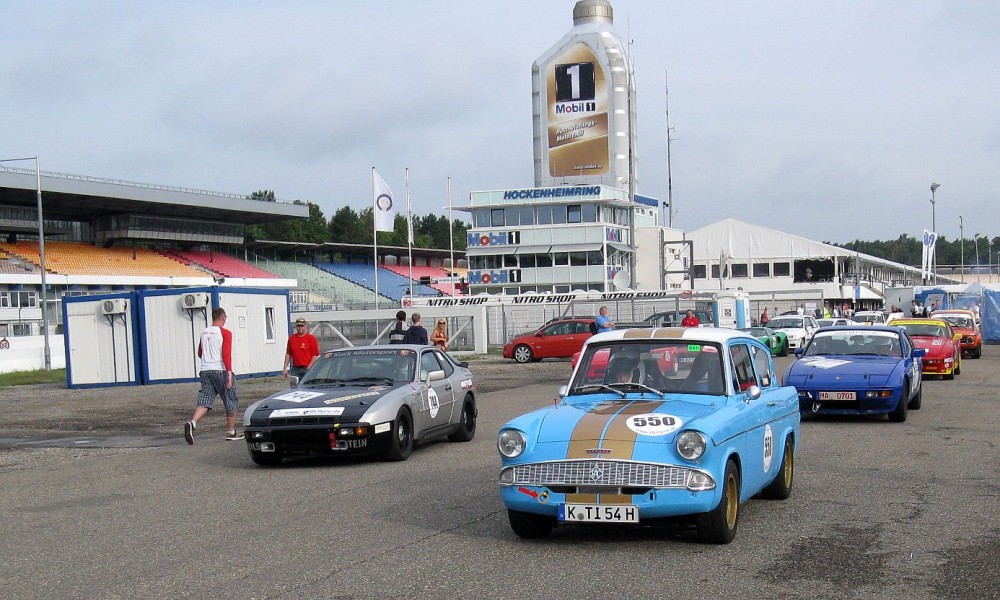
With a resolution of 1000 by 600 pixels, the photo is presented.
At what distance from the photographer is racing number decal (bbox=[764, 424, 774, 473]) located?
28.1 ft

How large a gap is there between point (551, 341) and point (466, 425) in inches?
947

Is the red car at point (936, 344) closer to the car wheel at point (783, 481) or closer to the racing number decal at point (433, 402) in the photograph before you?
the racing number decal at point (433, 402)

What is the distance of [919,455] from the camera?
12.0 m

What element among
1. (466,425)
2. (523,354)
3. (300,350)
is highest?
(300,350)

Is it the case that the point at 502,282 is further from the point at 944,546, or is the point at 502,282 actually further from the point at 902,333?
the point at 944,546

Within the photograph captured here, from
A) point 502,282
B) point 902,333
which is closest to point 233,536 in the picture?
point 902,333

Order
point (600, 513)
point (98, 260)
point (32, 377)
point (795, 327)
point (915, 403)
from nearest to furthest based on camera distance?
point (600, 513)
point (915, 403)
point (32, 377)
point (795, 327)
point (98, 260)

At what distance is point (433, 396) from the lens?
13438 mm

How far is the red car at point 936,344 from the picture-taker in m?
A: 24.4

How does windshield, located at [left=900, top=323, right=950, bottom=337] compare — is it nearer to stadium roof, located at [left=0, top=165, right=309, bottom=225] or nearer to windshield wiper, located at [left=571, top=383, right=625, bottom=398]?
windshield wiper, located at [left=571, top=383, right=625, bottom=398]

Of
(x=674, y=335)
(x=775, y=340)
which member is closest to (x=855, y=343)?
(x=674, y=335)

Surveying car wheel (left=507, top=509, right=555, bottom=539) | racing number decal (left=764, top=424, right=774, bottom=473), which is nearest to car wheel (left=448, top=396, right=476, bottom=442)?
racing number decal (left=764, top=424, right=774, bottom=473)

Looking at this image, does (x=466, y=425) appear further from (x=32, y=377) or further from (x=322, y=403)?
(x=32, y=377)

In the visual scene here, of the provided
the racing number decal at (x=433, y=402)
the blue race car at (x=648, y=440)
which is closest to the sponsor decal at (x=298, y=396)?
the racing number decal at (x=433, y=402)
